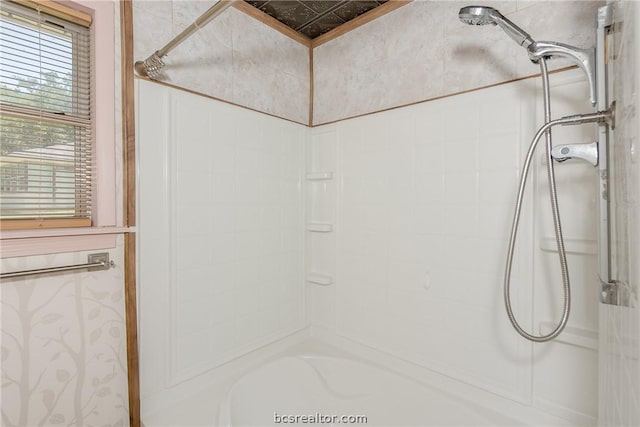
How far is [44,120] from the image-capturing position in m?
1.09

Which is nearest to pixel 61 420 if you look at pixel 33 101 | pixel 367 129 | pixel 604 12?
pixel 33 101

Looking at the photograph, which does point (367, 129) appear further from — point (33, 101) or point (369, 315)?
point (33, 101)

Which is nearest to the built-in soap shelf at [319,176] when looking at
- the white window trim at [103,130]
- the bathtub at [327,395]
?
the bathtub at [327,395]

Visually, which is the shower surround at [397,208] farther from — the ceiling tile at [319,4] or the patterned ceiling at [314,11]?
the ceiling tile at [319,4]

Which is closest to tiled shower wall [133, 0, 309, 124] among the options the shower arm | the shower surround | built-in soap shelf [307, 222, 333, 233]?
the shower surround

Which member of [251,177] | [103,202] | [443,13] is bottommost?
[103,202]

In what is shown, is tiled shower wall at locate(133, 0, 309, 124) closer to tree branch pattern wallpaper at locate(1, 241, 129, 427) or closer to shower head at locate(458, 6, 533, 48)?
tree branch pattern wallpaper at locate(1, 241, 129, 427)

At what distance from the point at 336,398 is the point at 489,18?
6.08 feet

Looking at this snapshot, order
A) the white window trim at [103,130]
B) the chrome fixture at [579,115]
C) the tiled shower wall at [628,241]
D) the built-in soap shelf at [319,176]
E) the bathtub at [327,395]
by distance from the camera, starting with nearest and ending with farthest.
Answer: the tiled shower wall at [628,241], the chrome fixture at [579,115], the white window trim at [103,130], the bathtub at [327,395], the built-in soap shelf at [319,176]

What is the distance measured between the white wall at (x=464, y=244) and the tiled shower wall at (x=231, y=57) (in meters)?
0.40

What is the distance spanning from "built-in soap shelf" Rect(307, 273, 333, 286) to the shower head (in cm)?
145

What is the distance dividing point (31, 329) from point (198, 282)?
597 mm

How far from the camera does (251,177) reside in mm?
1718

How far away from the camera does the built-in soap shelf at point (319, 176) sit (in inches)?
75.5
